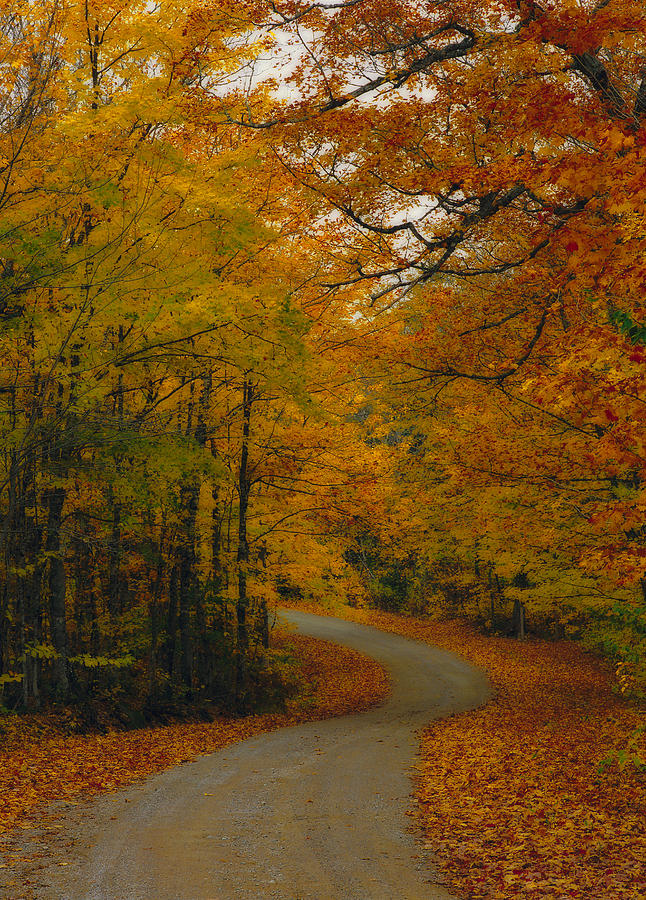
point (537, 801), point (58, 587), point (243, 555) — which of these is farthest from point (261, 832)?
point (243, 555)

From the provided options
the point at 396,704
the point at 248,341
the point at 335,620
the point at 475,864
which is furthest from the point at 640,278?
the point at 335,620

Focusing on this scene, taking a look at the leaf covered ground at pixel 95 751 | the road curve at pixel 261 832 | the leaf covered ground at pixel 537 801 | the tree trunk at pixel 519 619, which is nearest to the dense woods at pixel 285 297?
the leaf covered ground at pixel 95 751

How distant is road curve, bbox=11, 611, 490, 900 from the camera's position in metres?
5.82

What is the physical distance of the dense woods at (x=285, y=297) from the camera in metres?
7.76

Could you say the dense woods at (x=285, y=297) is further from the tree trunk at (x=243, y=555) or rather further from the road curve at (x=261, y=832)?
the road curve at (x=261, y=832)

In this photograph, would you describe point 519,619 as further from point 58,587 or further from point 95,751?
point 95,751

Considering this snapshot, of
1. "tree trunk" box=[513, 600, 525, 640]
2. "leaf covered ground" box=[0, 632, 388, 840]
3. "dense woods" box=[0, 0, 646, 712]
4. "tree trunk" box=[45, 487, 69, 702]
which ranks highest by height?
"dense woods" box=[0, 0, 646, 712]

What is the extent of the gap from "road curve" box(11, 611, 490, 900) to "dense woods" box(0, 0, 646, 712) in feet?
10.5

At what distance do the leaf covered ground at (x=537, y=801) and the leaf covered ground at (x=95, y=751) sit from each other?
3838 millimetres

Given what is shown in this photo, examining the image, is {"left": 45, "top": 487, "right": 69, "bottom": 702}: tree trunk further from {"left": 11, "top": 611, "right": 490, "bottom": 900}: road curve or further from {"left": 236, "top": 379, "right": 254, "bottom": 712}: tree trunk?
{"left": 236, "top": 379, "right": 254, "bottom": 712}: tree trunk

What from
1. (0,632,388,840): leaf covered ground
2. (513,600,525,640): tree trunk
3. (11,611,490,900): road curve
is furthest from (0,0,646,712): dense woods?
(513,600,525,640): tree trunk

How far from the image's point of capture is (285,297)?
11242 mm

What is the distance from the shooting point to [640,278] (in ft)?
19.2

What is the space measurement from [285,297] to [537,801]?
297 inches
